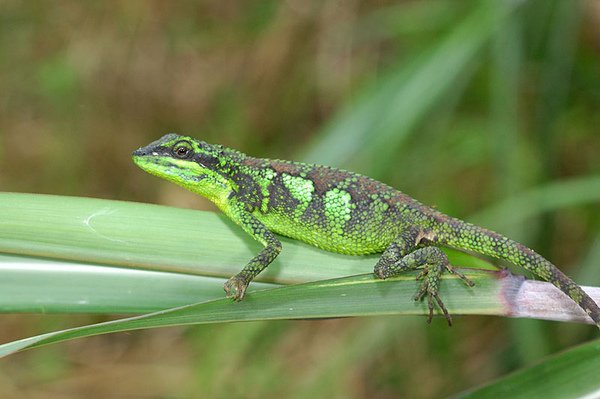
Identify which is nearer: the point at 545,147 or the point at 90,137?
the point at 545,147

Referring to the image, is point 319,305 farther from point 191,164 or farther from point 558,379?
point 191,164

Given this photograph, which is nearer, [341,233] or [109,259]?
[109,259]

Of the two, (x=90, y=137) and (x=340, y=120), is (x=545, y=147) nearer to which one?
(x=340, y=120)

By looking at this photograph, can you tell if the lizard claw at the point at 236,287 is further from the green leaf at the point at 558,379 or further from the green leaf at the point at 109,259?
the green leaf at the point at 558,379

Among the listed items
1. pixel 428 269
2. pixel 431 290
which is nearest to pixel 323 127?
pixel 428 269

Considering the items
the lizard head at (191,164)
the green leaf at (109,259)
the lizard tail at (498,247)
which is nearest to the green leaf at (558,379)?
the lizard tail at (498,247)

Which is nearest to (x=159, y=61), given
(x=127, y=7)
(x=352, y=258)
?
(x=127, y=7)

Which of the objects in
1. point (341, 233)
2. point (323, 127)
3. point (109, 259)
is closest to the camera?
point (109, 259)
